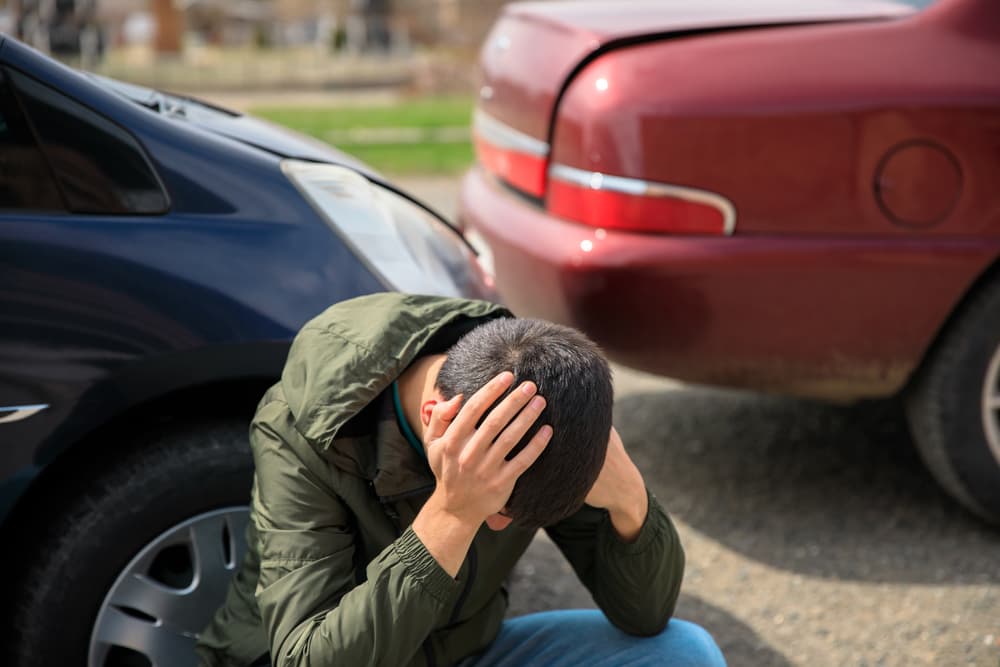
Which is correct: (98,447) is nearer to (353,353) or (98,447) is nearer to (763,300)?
(353,353)

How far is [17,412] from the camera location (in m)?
2.18

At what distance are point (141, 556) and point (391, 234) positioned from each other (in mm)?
831

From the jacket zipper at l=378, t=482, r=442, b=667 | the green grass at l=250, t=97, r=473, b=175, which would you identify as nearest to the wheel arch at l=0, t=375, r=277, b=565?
the jacket zipper at l=378, t=482, r=442, b=667

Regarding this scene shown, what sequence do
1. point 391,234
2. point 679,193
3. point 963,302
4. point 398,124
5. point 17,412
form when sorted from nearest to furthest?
point 17,412 → point 391,234 → point 679,193 → point 963,302 → point 398,124

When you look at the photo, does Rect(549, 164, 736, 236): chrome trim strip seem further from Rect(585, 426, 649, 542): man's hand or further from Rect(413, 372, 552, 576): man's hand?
Rect(413, 372, 552, 576): man's hand

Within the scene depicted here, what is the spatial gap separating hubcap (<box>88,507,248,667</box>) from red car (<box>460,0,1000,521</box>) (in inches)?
47.3

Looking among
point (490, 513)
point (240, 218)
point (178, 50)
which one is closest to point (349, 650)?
point (490, 513)

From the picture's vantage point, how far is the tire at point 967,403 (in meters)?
3.20

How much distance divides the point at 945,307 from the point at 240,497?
6.14ft

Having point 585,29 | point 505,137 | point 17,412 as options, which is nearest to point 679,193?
point 585,29

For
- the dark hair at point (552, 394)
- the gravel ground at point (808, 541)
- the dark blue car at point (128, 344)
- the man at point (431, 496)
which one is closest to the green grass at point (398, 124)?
the gravel ground at point (808, 541)

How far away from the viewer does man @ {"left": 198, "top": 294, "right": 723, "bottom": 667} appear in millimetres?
1768

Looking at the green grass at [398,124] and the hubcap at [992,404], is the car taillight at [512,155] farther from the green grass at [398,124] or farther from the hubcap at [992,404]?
the green grass at [398,124]

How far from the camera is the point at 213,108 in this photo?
119 inches
